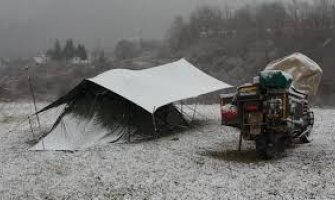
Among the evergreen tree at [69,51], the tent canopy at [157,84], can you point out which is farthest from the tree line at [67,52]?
the tent canopy at [157,84]

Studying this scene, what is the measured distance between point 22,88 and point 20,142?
46848mm

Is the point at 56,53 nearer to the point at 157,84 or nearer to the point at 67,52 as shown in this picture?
the point at 67,52

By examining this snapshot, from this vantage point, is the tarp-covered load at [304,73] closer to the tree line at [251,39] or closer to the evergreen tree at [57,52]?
the tree line at [251,39]

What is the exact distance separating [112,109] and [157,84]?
97.6 inches

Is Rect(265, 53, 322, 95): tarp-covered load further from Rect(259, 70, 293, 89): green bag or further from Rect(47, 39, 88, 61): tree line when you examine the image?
Rect(47, 39, 88, 61): tree line

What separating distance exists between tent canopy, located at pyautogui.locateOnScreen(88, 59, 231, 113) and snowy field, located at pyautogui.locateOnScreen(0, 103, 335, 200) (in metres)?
1.54

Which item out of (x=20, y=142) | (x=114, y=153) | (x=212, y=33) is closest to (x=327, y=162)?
(x=114, y=153)

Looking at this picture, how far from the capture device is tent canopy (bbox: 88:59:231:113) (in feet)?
61.9

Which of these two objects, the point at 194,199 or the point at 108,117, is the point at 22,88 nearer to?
the point at 108,117

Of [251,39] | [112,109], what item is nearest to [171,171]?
[112,109]

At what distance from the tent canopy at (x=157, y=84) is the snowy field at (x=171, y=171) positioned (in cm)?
154

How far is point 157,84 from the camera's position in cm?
2088

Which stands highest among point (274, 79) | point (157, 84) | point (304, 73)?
point (274, 79)

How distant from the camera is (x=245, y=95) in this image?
14.2m
